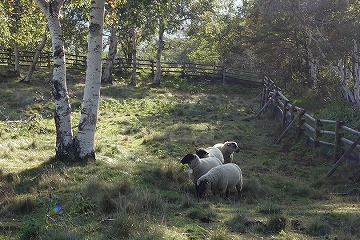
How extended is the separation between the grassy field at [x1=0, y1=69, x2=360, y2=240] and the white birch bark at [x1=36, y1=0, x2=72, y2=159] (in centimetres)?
60

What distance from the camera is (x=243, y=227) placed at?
6402 mm

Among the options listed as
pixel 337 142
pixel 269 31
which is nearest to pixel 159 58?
pixel 269 31

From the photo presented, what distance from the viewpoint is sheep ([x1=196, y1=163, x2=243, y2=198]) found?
28.1 ft

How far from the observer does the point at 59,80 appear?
1024 centimetres

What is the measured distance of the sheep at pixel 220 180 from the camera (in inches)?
338

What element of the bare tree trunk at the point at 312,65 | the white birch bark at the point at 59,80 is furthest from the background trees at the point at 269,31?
the white birch bark at the point at 59,80

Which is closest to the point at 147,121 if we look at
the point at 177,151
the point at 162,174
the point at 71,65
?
the point at 177,151

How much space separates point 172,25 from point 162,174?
75.2 feet

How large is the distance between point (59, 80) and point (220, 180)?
4.83 meters

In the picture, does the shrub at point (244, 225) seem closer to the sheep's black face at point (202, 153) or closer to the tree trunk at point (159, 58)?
the sheep's black face at point (202, 153)

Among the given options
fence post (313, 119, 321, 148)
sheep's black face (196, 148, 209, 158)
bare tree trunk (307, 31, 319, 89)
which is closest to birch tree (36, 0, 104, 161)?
sheep's black face (196, 148, 209, 158)

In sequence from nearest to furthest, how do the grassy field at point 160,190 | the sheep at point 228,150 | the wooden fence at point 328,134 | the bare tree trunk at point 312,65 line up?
the grassy field at point 160,190
the wooden fence at point 328,134
the sheep at point 228,150
the bare tree trunk at point 312,65

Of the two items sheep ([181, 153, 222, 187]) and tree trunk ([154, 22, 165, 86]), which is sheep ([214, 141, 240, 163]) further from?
tree trunk ([154, 22, 165, 86])

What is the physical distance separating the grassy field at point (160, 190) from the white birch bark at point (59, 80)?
1.98 feet
